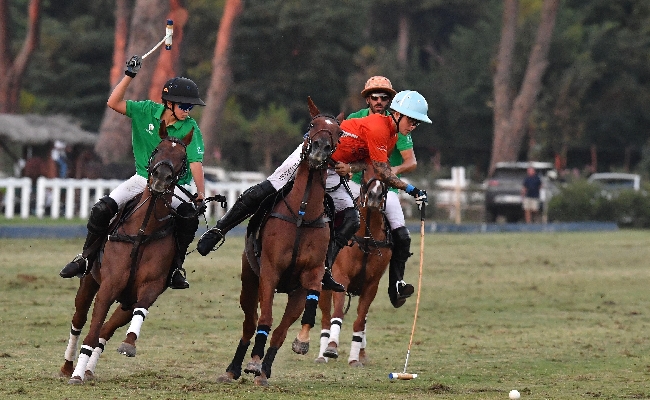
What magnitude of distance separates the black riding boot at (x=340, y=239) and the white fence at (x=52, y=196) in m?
17.6

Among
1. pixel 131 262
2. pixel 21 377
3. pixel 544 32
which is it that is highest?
pixel 544 32

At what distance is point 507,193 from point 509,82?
738 cm

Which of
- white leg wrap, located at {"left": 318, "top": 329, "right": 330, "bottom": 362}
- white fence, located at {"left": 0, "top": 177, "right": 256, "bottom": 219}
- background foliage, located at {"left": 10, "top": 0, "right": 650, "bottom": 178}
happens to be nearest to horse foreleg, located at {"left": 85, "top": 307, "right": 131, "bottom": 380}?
white leg wrap, located at {"left": 318, "top": 329, "right": 330, "bottom": 362}

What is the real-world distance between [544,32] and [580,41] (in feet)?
44.7

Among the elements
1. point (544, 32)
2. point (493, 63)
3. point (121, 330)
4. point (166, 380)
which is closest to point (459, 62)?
point (493, 63)

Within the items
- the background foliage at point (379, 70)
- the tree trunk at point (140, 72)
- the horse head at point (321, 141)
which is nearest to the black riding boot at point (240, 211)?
the horse head at point (321, 141)

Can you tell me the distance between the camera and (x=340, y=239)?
10602 mm

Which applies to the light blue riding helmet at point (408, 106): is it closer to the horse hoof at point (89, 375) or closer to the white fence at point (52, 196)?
the horse hoof at point (89, 375)

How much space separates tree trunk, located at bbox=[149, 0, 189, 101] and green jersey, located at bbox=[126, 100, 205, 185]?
87.6 feet

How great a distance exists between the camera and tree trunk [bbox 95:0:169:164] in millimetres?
32625

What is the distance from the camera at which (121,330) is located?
14.0 meters

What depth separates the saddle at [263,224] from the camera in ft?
32.5

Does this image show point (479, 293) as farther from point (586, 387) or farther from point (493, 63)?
point (493, 63)

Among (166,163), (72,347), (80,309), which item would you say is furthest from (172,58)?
(166,163)
